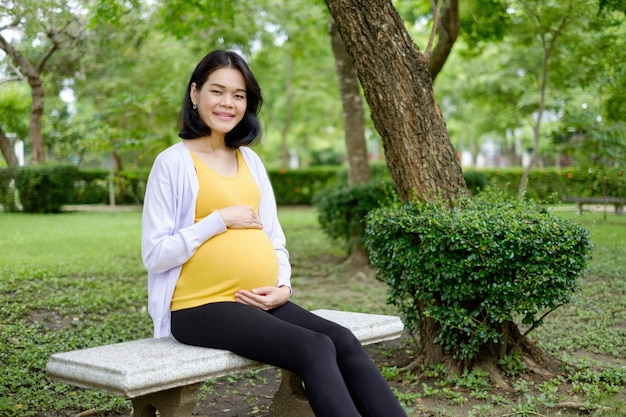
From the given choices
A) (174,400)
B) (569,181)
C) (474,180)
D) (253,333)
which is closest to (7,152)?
(474,180)

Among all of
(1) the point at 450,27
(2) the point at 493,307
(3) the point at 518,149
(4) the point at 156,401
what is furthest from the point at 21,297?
(3) the point at 518,149

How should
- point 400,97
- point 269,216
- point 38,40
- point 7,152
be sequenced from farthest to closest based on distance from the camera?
point 7,152
point 38,40
point 400,97
point 269,216

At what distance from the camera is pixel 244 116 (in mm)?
3615

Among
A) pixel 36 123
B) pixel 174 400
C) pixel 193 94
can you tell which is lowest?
pixel 174 400

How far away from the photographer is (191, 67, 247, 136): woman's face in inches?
135

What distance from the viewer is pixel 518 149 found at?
37344mm

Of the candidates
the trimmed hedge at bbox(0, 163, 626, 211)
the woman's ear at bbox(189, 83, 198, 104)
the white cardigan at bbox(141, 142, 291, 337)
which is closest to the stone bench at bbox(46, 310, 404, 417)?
the white cardigan at bbox(141, 142, 291, 337)

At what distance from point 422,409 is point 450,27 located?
5.38 m

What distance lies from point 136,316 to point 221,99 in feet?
11.5

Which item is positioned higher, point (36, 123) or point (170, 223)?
point (36, 123)

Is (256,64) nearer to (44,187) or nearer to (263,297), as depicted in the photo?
(44,187)

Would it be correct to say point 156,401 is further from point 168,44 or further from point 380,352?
point 168,44

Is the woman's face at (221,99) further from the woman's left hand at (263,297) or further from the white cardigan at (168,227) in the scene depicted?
the woman's left hand at (263,297)

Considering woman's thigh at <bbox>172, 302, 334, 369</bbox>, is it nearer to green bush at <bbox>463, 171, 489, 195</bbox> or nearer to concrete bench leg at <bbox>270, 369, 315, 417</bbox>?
concrete bench leg at <bbox>270, 369, 315, 417</bbox>
